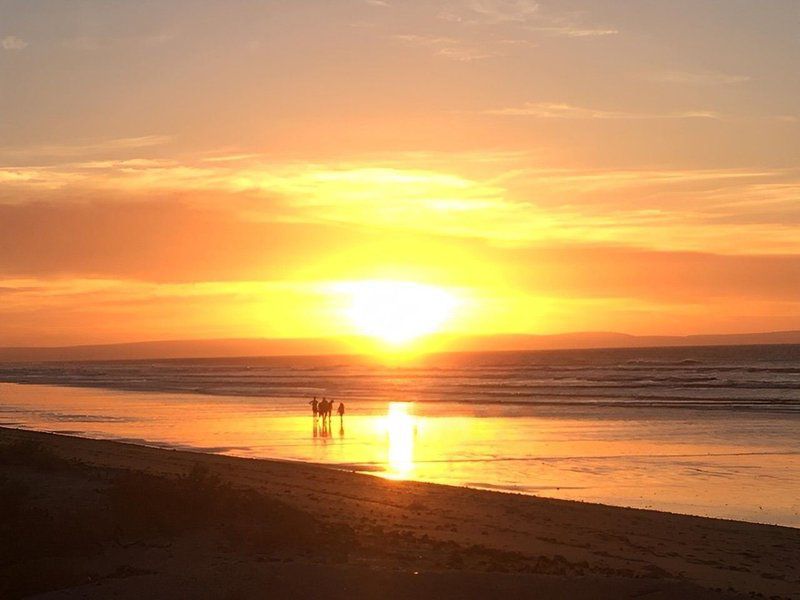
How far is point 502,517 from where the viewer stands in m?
15.7

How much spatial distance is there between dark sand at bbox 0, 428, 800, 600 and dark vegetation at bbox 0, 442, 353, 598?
0.02 meters

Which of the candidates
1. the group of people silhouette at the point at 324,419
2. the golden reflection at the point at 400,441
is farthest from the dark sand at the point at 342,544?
the group of people silhouette at the point at 324,419

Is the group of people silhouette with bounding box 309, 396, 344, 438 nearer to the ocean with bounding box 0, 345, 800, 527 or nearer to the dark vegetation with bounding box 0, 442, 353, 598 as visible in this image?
the ocean with bounding box 0, 345, 800, 527

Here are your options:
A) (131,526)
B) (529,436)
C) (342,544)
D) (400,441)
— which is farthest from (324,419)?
(342,544)

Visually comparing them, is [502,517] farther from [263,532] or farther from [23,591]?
[23,591]

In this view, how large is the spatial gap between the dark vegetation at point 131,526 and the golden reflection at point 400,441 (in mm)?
9664

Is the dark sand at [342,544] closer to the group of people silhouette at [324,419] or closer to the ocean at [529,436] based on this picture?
the ocean at [529,436]

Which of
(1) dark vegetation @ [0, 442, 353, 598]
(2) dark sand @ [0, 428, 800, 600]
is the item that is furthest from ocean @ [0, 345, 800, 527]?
(1) dark vegetation @ [0, 442, 353, 598]

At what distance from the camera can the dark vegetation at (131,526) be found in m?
10.0

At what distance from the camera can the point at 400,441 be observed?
101 ft

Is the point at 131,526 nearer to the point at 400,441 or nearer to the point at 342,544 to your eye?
the point at 342,544

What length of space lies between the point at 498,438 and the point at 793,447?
9.53 meters

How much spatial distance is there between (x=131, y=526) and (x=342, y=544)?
2.78 metres

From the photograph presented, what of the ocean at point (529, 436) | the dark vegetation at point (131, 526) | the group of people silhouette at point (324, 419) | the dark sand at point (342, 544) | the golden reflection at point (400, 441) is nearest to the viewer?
the dark sand at point (342, 544)
